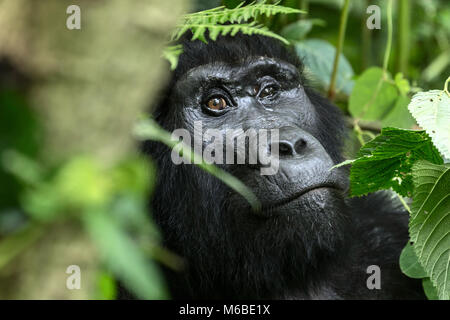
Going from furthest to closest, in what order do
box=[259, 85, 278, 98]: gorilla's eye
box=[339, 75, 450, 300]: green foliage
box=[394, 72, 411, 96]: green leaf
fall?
box=[394, 72, 411, 96]: green leaf < box=[259, 85, 278, 98]: gorilla's eye < box=[339, 75, 450, 300]: green foliage

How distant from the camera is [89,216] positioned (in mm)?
1009

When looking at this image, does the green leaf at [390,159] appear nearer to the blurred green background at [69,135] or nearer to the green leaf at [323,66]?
the blurred green background at [69,135]

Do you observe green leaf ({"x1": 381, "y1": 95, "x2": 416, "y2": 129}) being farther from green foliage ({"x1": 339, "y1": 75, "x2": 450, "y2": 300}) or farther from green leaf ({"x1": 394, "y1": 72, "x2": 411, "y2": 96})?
green foliage ({"x1": 339, "y1": 75, "x2": 450, "y2": 300})

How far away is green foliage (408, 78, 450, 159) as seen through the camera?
209 cm

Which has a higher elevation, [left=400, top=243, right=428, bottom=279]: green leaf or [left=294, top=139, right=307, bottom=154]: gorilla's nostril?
[left=294, top=139, right=307, bottom=154]: gorilla's nostril

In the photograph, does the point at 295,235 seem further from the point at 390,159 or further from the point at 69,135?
the point at 69,135

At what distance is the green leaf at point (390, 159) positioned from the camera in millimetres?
2311

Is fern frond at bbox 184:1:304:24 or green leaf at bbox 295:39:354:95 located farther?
green leaf at bbox 295:39:354:95

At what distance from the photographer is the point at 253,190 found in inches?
102

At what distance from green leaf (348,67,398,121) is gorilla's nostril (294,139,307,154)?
116 centimetres

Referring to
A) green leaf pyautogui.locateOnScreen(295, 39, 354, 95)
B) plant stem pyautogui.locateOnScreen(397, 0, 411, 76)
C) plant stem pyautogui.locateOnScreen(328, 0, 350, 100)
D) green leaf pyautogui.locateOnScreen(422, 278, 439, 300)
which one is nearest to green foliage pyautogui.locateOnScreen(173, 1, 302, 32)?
green leaf pyautogui.locateOnScreen(422, 278, 439, 300)

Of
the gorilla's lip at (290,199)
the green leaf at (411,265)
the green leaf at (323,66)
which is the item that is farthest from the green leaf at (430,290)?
the green leaf at (323,66)

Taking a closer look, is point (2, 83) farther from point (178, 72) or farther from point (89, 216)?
point (178, 72)

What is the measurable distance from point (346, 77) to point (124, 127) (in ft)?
10.6
